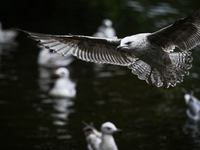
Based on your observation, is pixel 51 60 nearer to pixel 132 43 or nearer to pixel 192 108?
pixel 192 108

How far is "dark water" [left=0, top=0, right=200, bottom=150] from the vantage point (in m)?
7.52

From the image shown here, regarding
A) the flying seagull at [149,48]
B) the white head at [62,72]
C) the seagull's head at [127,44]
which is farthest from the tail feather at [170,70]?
the white head at [62,72]

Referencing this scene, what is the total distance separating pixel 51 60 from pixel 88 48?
6.21 meters

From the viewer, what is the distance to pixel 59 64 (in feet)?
38.8

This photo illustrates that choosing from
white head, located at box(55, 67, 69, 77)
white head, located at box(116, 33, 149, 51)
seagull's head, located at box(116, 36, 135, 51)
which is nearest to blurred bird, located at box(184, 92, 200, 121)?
white head, located at box(55, 67, 69, 77)

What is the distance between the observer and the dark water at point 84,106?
24.7 ft

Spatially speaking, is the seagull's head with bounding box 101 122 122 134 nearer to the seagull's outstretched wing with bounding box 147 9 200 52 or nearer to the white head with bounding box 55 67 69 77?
the seagull's outstretched wing with bounding box 147 9 200 52

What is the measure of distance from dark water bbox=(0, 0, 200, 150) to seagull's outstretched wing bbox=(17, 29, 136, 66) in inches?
80.1

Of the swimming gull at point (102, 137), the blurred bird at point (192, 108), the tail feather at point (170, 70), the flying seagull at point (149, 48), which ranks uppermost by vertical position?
the flying seagull at point (149, 48)

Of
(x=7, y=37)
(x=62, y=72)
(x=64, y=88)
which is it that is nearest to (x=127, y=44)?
(x=64, y=88)

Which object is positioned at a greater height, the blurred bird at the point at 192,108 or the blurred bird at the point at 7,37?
the blurred bird at the point at 7,37

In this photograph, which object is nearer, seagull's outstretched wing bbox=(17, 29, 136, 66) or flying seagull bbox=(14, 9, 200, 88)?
flying seagull bbox=(14, 9, 200, 88)

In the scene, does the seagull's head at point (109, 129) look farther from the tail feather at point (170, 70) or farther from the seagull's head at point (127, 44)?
the seagull's head at point (127, 44)

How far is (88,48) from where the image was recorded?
5.77 m
